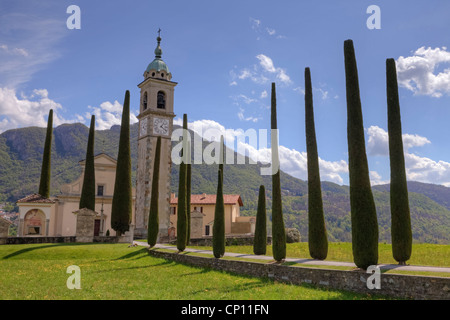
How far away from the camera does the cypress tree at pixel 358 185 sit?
15.2 m

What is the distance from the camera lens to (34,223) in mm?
34281

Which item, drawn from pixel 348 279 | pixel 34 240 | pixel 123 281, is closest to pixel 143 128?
pixel 34 240

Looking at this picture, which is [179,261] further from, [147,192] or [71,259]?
[147,192]

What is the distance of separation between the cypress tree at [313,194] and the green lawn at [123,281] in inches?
176

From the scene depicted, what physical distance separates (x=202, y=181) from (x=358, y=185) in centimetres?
10308

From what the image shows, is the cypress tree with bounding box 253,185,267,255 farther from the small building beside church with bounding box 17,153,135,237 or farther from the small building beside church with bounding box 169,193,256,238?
the small building beside church with bounding box 169,193,256,238

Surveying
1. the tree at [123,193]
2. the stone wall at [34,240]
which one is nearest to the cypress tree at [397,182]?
the stone wall at [34,240]

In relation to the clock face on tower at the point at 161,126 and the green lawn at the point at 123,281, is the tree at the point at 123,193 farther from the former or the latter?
the green lawn at the point at 123,281

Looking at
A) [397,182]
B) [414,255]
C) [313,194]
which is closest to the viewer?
[397,182]

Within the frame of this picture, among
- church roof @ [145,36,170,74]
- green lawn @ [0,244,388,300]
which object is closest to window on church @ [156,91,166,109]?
church roof @ [145,36,170,74]

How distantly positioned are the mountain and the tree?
64017 millimetres

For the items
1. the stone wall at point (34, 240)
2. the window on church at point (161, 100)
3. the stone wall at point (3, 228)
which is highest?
the window on church at point (161, 100)

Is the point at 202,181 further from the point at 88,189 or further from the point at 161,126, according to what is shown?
the point at 88,189

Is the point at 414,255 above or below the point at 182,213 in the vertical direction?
below
